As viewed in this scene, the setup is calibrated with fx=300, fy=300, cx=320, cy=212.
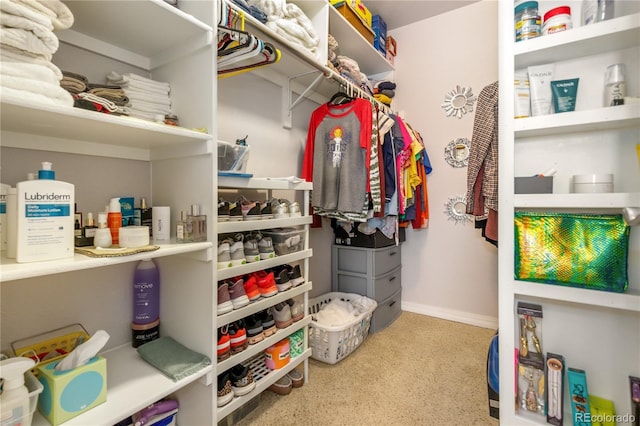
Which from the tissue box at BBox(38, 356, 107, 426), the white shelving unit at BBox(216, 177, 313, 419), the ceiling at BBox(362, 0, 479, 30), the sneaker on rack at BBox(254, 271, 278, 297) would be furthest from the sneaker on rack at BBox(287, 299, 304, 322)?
the ceiling at BBox(362, 0, 479, 30)

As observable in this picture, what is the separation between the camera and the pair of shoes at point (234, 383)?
121 cm

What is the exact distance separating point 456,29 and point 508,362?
2.56 metres

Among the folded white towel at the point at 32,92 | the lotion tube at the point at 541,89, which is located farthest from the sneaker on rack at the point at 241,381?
the lotion tube at the point at 541,89

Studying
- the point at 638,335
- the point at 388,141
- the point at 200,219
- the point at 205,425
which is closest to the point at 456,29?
the point at 388,141

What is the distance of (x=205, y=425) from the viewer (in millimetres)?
1111

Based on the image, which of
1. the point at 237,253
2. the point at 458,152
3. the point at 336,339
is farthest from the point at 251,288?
the point at 458,152

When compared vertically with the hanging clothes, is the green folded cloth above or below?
below

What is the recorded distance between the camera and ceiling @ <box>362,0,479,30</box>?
8.01ft

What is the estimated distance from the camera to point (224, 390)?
1221 millimetres

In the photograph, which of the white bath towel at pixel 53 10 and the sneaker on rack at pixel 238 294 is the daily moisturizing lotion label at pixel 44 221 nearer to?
the white bath towel at pixel 53 10

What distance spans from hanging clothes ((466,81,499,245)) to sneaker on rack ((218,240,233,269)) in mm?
1210

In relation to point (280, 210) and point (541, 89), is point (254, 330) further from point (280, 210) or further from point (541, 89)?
point (541, 89)

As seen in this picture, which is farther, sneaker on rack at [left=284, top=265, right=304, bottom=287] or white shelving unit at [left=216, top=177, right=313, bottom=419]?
sneaker on rack at [left=284, top=265, right=304, bottom=287]

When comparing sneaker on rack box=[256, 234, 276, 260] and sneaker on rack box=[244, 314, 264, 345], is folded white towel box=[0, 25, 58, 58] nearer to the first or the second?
sneaker on rack box=[256, 234, 276, 260]
